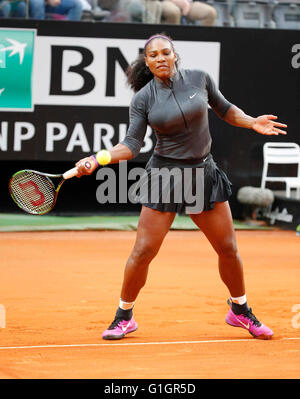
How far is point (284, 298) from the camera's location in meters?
6.25

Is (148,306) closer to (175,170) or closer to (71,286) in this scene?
(71,286)

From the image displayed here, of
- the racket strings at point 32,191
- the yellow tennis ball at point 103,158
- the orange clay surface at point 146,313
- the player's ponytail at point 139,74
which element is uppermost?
the player's ponytail at point 139,74

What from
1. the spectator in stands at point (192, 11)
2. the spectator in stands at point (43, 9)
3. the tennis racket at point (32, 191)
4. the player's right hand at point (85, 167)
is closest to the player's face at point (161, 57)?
the player's right hand at point (85, 167)

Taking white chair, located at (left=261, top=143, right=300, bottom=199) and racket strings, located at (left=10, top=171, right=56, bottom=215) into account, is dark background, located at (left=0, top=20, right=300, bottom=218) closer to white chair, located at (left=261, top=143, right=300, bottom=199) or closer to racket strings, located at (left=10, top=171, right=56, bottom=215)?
white chair, located at (left=261, top=143, right=300, bottom=199)

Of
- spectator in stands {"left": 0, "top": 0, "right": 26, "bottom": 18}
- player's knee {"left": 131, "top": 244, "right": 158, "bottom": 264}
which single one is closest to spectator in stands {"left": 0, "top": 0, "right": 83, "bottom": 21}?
A: spectator in stands {"left": 0, "top": 0, "right": 26, "bottom": 18}

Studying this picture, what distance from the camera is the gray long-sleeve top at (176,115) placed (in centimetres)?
445

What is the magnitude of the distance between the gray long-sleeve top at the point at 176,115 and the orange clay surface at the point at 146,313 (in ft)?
3.87

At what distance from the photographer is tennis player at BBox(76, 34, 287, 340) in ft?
14.7

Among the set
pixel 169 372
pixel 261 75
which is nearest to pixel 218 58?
pixel 261 75

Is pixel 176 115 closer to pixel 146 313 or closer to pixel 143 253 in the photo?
pixel 143 253

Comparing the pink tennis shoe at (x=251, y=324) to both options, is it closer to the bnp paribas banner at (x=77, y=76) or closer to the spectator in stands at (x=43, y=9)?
the bnp paribas banner at (x=77, y=76)

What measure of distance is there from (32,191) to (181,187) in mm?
888

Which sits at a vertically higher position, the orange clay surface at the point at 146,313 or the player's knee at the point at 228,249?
the player's knee at the point at 228,249

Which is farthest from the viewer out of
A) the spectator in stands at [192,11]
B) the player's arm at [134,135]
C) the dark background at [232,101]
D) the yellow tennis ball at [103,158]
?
the spectator in stands at [192,11]
